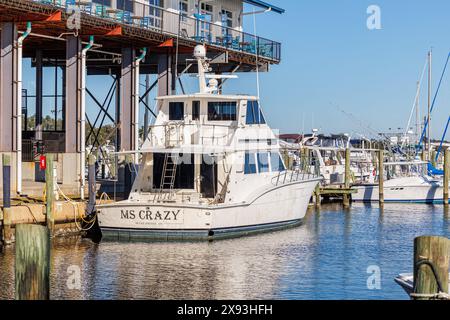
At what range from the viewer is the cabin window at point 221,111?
30125 mm

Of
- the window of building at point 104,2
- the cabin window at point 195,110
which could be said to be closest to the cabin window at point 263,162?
the cabin window at point 195,110

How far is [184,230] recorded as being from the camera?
26391 millimetres

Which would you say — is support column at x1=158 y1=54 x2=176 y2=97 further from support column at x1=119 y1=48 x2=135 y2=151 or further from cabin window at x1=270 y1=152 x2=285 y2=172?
cabin window at x1=270 y1=152 x2=285 y2=172

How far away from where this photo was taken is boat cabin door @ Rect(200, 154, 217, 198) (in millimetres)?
28786

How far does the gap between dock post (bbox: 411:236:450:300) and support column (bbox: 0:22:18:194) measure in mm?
20244

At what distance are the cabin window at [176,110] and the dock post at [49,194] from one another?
5.62 metres

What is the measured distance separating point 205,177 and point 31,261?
56.6ft

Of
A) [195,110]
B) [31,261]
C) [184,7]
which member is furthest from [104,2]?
[31,261]

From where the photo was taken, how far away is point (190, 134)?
97.8ft

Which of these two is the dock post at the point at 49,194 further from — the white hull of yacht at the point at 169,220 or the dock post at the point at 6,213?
the dock post at the point at 6,213

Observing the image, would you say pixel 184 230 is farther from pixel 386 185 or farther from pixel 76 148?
pixel 386 185
